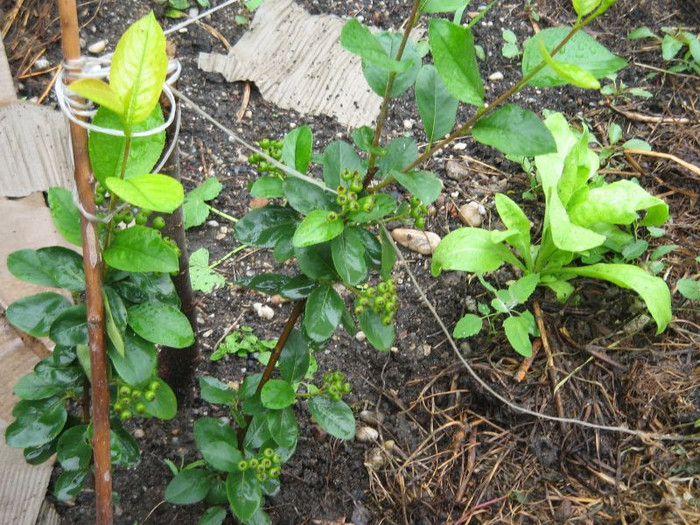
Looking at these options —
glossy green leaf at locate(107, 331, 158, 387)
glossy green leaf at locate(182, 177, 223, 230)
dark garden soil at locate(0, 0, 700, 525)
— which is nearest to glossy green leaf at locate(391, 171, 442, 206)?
glossy green leaf at locate(107, 331, 158, 387)

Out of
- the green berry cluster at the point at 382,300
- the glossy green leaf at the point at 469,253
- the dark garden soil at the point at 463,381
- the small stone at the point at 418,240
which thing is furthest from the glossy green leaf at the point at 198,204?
the green berry cluster at the point at 382,300

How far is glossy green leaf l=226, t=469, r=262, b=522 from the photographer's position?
1.32 m

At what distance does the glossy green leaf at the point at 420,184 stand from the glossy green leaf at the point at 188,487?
873 millimetres

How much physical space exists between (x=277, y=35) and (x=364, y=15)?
1.27 ft

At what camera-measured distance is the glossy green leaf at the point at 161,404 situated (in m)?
1.15

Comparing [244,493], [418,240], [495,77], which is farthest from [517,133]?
[495,77]

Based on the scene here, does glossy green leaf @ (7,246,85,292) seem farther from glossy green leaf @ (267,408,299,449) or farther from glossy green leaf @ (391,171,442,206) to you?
glossy green leaf @ (391,171,442,206)

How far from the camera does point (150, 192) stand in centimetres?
83

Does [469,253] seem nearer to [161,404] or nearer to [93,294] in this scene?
[161,404]

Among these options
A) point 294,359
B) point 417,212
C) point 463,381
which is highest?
point 417,212

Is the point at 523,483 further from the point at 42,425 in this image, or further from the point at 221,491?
the point at 42,425

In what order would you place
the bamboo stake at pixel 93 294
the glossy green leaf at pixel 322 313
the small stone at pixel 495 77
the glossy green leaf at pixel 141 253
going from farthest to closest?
the small stone at pixel 495 77, the glossy green leaf at pixel 322 313, the glossy green leaf at pixel 141 253, the bamboo stake at pixel 93 294

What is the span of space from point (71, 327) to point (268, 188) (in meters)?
0.41

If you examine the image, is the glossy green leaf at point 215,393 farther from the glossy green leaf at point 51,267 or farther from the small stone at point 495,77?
the small stone at point 495,77
